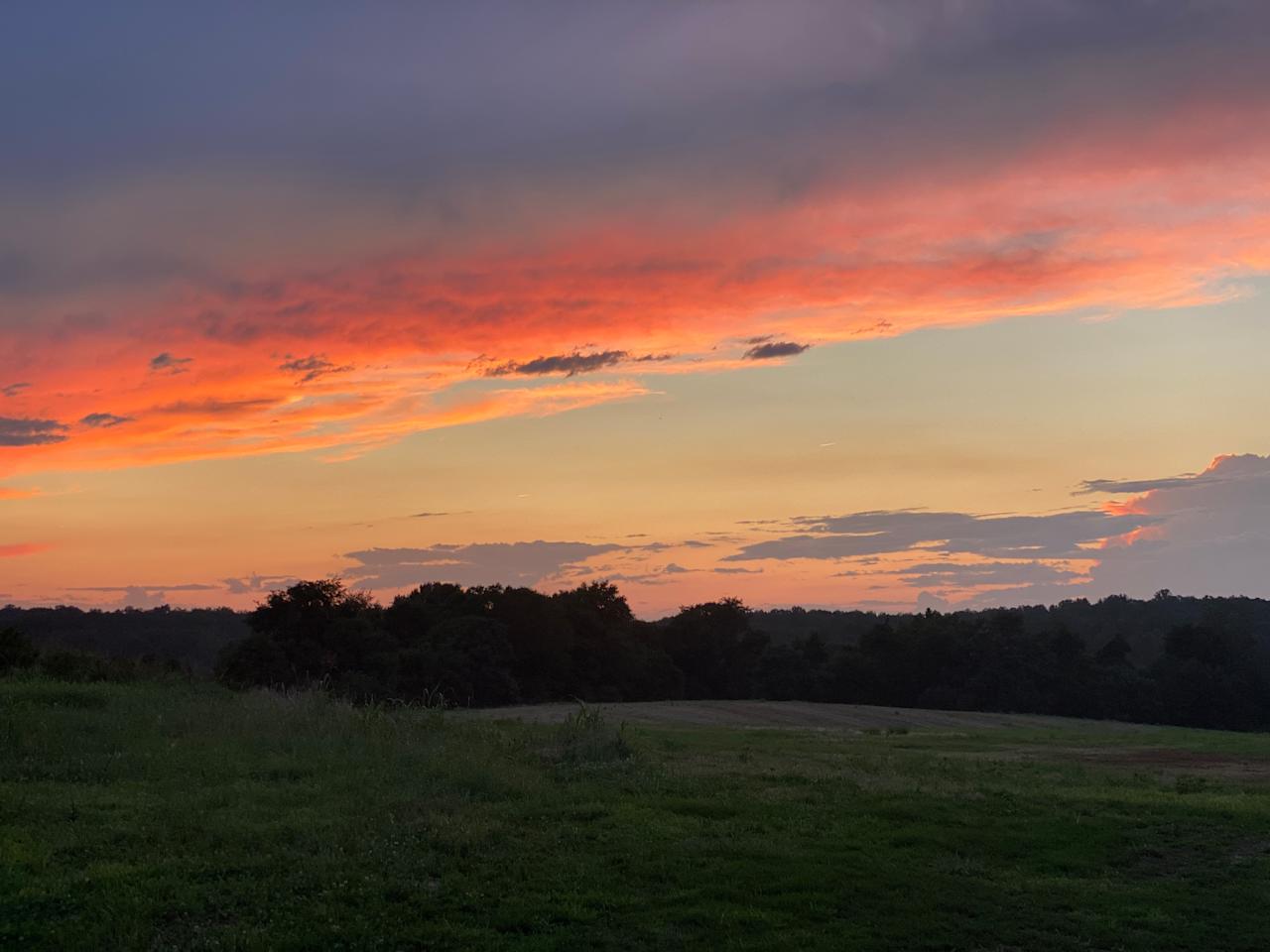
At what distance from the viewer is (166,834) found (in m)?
13.7

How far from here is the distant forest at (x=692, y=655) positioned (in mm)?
70188

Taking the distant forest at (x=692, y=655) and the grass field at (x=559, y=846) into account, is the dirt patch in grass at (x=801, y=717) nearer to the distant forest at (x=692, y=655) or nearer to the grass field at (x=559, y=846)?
the distant forest at (x=692, y=655)

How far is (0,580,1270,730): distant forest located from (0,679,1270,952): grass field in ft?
150

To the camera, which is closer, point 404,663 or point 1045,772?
point 1045,772

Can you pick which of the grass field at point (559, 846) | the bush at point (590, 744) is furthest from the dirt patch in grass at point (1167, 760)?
the bush at point (590, 744)

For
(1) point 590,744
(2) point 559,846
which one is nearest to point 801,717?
(1) point 590,744

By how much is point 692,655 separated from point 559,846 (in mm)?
82144

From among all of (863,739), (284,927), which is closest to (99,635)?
(863,739)

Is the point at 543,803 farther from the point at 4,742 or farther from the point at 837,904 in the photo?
the point at 4,742

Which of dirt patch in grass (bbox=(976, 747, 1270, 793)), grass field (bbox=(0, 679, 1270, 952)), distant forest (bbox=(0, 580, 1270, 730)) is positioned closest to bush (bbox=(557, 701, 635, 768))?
grass field (bbox=(0, 679, 1270, 952))

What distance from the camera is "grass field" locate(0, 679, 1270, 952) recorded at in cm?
1104

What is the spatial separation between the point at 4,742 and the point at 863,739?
27131 mm

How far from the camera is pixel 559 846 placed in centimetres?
1408

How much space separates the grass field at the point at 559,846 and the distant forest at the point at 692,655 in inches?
1802
